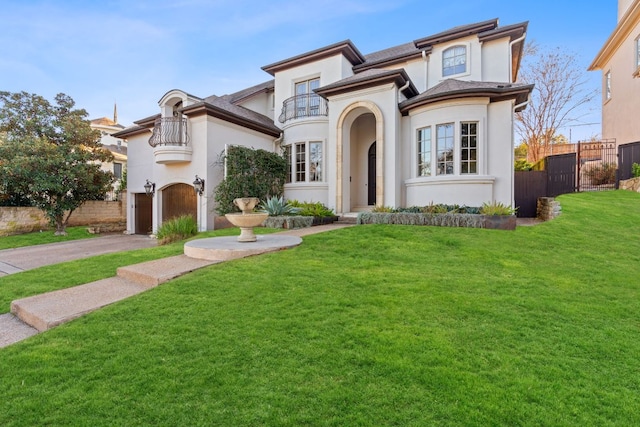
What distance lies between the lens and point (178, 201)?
50.1 ft

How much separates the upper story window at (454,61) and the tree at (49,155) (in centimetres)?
1792

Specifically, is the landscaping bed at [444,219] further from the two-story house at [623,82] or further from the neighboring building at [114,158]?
the neighboring building at [114,158]

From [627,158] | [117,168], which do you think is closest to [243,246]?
[627,158]

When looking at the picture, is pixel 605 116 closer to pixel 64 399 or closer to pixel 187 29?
pixel 187 29

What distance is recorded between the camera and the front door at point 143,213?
56.9 feet

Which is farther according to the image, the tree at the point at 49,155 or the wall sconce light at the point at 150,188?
the wall sconce light at the point at 150,188

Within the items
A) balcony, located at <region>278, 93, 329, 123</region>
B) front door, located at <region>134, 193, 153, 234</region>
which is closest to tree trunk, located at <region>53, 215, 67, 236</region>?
front door, located at <region>134, 193, 153, 234</region>

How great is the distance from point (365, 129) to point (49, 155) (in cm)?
1509

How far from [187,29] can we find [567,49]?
2759 centimetres

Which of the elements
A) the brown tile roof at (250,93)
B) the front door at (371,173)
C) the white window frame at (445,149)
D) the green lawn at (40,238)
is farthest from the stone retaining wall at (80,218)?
the white window frame at (445,149)

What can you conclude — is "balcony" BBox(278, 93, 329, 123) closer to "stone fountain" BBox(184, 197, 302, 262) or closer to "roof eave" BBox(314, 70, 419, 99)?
"roof eave" BBox(314, 70, 419, 99)

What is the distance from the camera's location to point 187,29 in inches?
533

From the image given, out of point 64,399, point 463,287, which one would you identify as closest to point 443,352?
point 463,287

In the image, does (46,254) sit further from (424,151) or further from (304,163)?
(424,151)
